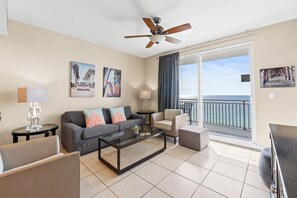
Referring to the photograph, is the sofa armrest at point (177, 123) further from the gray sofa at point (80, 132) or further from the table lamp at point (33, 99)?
the table lamp at point (33, 99)

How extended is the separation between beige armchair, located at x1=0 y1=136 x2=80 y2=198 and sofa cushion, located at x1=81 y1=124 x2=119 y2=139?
3.28ft

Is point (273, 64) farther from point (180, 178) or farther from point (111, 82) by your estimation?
point (111, 82)

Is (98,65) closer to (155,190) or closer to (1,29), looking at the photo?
(1,29)

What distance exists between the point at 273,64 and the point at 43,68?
15.0ft

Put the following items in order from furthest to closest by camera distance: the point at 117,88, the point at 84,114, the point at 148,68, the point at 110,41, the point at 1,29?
the point at 148,68, the point at 117,88, the point at 110,41, the point at 84,114, the point at 1,29

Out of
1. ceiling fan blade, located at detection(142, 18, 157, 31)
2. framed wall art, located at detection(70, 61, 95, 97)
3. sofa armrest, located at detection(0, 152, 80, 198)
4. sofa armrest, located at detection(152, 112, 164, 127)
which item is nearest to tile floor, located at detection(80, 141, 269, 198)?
sofa armrest, located at detection(0, 152, 80, 198)

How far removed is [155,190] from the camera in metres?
1.63

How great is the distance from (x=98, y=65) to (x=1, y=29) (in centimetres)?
182

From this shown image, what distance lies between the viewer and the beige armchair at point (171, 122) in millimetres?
A: 3154

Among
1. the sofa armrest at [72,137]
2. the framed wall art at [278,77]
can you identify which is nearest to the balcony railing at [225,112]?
the framed wall art at [278,77]

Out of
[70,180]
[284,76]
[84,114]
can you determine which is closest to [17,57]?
[84,114]

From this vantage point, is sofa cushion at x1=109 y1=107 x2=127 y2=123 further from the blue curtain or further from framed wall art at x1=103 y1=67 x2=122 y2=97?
the blue curtain

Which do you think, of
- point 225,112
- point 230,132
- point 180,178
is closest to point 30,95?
point 180,178

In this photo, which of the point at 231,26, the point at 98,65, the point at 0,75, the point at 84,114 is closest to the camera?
the point at 0,75
